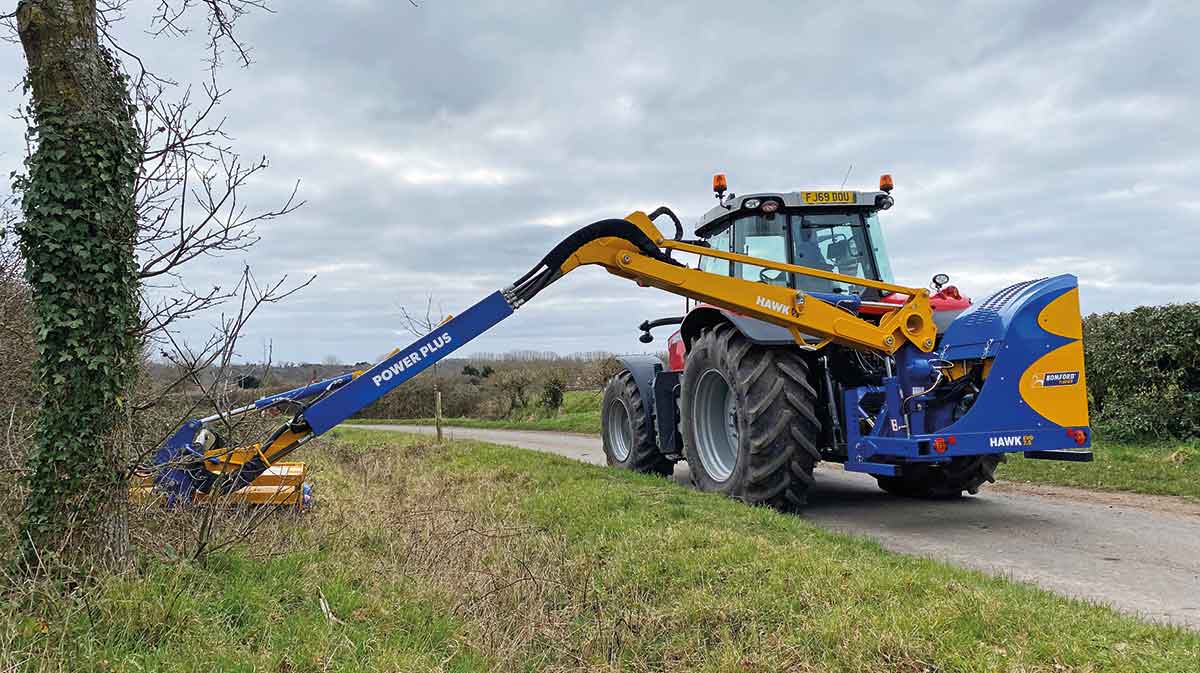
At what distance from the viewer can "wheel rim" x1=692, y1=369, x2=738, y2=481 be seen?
7.40 metres

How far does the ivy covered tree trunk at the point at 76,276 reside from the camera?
3697mm

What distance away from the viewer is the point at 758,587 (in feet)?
14.0

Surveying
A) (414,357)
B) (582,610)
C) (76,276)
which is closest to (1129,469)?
(582,610)

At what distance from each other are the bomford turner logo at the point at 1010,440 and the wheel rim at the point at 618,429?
491cm

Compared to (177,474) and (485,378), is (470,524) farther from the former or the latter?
(485,378)

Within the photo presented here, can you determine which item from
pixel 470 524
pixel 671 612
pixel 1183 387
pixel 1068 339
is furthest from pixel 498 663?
pixel 1183 387

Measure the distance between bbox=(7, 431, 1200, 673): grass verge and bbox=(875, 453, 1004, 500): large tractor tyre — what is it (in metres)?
2.15

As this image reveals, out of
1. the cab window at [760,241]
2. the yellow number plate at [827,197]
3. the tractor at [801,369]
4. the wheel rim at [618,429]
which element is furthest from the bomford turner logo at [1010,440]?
the wheel rim at [618,429]

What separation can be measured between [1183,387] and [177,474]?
1123 cm

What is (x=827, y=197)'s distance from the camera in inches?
294

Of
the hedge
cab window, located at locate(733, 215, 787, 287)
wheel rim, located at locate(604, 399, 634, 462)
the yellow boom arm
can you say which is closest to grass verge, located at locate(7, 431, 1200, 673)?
the yellow boom arm

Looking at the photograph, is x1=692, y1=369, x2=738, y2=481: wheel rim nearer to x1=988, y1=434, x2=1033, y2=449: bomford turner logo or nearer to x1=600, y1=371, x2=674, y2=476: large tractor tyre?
x1=600, y1=371, x2=674, y2=476: large tractor tyre

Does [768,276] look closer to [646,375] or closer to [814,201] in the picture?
[814,201]

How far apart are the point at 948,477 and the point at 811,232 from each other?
2.58 meters
